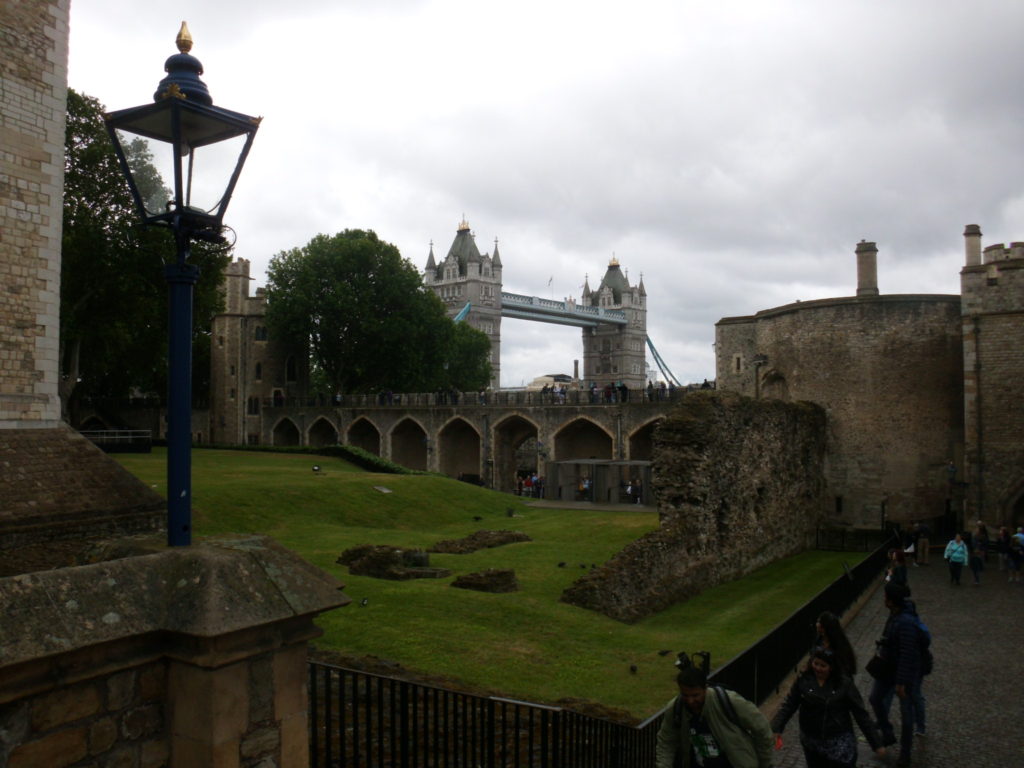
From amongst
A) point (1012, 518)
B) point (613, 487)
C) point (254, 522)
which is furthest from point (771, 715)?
point (613, 487)

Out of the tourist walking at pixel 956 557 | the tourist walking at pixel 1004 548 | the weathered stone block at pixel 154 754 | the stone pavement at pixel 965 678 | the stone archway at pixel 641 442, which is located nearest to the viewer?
the weathered stone block at pixel 154 754

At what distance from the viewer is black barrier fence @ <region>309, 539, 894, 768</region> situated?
16.9 feet

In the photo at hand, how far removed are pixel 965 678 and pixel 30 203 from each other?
48.5 feet

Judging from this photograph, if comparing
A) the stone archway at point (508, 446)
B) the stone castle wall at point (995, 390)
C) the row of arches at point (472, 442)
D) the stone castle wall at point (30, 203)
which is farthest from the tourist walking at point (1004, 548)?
the stone archway at point (508, 446)

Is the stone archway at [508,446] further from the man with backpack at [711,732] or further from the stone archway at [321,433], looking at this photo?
the man with backpack at [711,732]

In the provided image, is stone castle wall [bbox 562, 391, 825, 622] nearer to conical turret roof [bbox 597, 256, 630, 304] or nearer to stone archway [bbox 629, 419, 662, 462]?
stone archway [bbox 629, 419, 662, 462]

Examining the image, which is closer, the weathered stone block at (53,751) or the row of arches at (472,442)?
the weathered stone block at (53,751)

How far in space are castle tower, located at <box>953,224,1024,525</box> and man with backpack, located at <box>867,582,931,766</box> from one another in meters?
19.3

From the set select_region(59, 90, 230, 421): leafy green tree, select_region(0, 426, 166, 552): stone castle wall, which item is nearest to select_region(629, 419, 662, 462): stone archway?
select_region(59, 90, 230, 421): leafy green tree

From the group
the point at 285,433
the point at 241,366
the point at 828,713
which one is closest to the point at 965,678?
the point at 828,713

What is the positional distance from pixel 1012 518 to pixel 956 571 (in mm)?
7803

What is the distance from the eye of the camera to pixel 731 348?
112ft

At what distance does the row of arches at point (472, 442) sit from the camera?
138 feet

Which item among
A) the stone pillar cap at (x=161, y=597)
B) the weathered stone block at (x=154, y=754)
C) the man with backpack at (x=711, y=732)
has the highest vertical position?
the stone pillar cap at (x=161, y=597)
